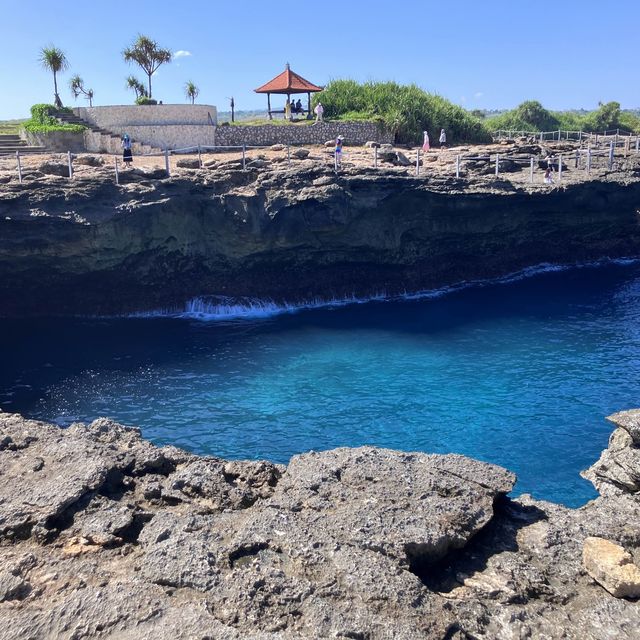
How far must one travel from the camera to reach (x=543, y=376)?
78.5 ft

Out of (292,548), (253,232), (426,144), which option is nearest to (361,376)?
(253,232)

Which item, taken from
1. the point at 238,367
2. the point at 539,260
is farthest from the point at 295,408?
the point at 539,260

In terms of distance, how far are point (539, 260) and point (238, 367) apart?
24845 mm

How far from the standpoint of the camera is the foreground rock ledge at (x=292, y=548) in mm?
7152

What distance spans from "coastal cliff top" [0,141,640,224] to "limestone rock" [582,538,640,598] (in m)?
24.8

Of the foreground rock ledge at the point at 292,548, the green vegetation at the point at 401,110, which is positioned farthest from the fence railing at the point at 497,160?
the foreground rock ledge at the point at 292,548

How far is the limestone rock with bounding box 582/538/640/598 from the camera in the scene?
792 centimetres

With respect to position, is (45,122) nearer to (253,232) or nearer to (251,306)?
(253,232)

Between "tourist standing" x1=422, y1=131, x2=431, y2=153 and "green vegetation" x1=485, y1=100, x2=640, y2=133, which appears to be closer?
"tourist standing" x1=422, y1=131, x2=431, y2=153

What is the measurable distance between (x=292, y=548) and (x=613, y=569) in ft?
13.0

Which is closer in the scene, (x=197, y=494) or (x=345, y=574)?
(x=345, y=574)

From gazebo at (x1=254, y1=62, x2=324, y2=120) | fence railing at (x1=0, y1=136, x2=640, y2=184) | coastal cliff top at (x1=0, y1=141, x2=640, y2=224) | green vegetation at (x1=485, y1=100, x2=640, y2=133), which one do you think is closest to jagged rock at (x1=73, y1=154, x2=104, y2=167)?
coastal cliff top at (x1=0, y1=141, x2=640, y2=224)

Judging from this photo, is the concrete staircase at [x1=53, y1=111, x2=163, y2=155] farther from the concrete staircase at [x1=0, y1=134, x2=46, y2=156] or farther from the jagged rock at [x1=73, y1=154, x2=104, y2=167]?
the jagged rock at [x1=73, y1=154, x2=104, y2=167]

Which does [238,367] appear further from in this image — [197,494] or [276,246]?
[197,494]
